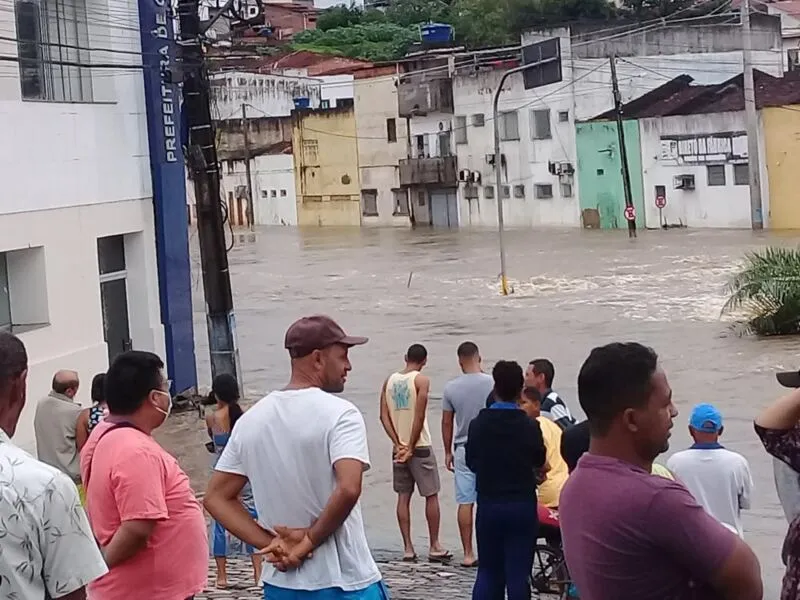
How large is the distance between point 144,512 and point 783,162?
54.2 meters

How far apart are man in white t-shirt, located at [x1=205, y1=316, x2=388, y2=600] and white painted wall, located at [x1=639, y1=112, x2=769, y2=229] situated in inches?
2123

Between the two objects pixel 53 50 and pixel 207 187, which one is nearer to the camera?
pixel 53 50

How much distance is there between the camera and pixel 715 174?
5847 cm

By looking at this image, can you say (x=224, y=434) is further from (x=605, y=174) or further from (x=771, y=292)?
(x=605, y=174)

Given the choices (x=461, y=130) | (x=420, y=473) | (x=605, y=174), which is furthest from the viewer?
(x=461, y=130)

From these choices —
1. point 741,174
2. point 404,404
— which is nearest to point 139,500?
point 404,404

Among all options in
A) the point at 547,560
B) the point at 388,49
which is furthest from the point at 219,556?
the point at 388,49

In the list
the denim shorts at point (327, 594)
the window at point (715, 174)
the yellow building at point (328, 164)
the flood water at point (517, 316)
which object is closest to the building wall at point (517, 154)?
the flood water at point (517, 316)

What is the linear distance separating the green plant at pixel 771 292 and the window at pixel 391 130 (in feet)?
169

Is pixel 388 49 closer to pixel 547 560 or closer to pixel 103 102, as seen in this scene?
pixel 103 102

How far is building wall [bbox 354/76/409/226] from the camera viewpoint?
7625 cm

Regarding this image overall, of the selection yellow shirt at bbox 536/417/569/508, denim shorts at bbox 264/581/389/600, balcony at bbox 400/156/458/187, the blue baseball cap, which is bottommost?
yellow shirt at bbox 536/417/569/508

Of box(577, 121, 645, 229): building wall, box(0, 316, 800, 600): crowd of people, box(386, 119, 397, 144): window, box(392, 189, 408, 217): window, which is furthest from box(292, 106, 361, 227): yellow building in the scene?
box(0, 316, 800, 600): crowd of people

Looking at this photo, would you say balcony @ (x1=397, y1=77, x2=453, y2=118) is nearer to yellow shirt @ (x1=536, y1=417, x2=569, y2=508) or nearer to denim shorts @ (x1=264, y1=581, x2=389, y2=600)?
yellow shirt @ (x1=536, y1=417, x2=569, y2=508)
